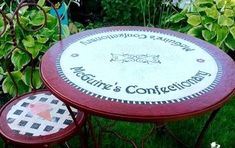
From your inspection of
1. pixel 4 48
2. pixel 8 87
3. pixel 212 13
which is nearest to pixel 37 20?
pixel 4 48

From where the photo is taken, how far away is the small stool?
2.28m

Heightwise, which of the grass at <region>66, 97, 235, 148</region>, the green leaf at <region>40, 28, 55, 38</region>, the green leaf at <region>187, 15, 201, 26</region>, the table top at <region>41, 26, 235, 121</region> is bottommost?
the grass at <region>66, 97, 235, 148</region>

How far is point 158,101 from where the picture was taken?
1.91 m

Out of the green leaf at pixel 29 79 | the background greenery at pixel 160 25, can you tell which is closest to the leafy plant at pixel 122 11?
the background greenery at pixel 160 25

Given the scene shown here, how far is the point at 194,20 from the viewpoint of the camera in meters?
3.82

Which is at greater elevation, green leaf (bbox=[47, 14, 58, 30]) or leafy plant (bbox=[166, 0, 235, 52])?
green leaf (bbox=[47, 14, 58, 30])

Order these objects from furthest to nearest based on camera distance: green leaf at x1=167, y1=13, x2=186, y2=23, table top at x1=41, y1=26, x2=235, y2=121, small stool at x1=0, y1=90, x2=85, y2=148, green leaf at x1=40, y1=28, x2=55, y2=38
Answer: green leaf at x1=167, y1=13, x2=186, y2=23 → green leaf at x1=40, y1=28, x2=55, y2=38 → small stool at x1=0, y1=90, x2=85, y2=148 → table top at x1=41, y1=26, x2=235, y2=121

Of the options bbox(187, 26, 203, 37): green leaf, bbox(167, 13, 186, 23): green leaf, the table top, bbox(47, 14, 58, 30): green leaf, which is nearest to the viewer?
the table top

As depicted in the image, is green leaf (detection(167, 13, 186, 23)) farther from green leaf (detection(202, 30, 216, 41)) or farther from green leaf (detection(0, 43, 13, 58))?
green leaf (detection(0, 43, 13, 58))

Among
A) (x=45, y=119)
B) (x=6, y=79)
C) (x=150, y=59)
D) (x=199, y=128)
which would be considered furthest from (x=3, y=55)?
(x=199, y=128)

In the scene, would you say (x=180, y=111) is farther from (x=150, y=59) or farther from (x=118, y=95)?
(x=150, y=59)

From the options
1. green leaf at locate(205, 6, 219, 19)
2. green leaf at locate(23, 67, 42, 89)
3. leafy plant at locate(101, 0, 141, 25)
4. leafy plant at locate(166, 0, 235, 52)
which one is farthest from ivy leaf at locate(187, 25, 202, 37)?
green leaf at locate(23, 67, 42, 89)

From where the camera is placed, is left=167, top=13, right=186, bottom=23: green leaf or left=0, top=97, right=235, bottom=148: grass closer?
left=0, top=97, right=235, bottom=148: grass

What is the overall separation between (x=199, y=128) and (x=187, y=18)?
124 cm
